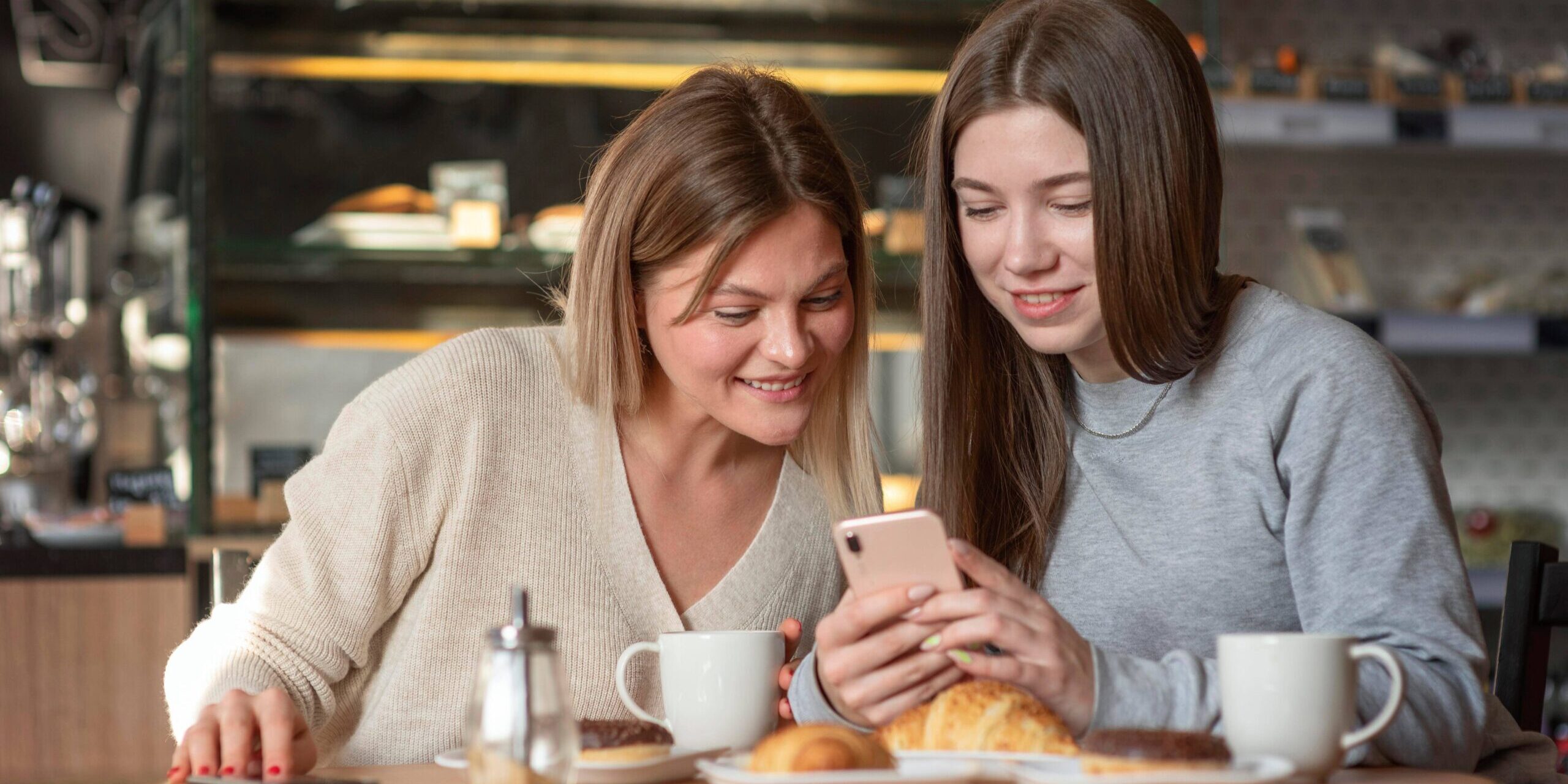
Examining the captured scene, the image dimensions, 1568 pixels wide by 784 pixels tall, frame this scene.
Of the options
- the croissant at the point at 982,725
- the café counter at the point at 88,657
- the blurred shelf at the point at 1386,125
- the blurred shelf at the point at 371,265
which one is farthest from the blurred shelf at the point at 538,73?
the croissant at the point at 982,725

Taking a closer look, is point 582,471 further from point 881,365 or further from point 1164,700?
point 881,365

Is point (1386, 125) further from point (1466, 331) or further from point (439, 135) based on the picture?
point (439, 135)

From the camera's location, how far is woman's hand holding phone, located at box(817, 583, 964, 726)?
1139mm

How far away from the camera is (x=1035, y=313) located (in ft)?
4.77

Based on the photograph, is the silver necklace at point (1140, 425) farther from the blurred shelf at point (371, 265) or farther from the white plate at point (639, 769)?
the blurred shelf at point (371, 265)

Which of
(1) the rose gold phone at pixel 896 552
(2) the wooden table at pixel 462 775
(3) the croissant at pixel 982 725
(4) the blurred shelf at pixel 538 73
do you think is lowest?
(2) the wooden table at pixel 462 775

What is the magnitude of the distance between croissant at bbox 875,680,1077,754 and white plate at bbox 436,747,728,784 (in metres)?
0.14

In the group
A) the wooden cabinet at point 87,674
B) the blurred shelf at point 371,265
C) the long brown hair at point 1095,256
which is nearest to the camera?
the long brown hair at point 1095,256

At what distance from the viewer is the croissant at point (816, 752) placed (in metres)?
0.98

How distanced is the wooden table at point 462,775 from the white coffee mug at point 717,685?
17 cm

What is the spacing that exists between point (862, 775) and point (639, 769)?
188 mm

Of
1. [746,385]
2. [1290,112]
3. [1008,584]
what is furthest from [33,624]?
[1290,112]

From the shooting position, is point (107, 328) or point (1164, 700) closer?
point (1164, 700)

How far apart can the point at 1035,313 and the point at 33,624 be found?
187cm
